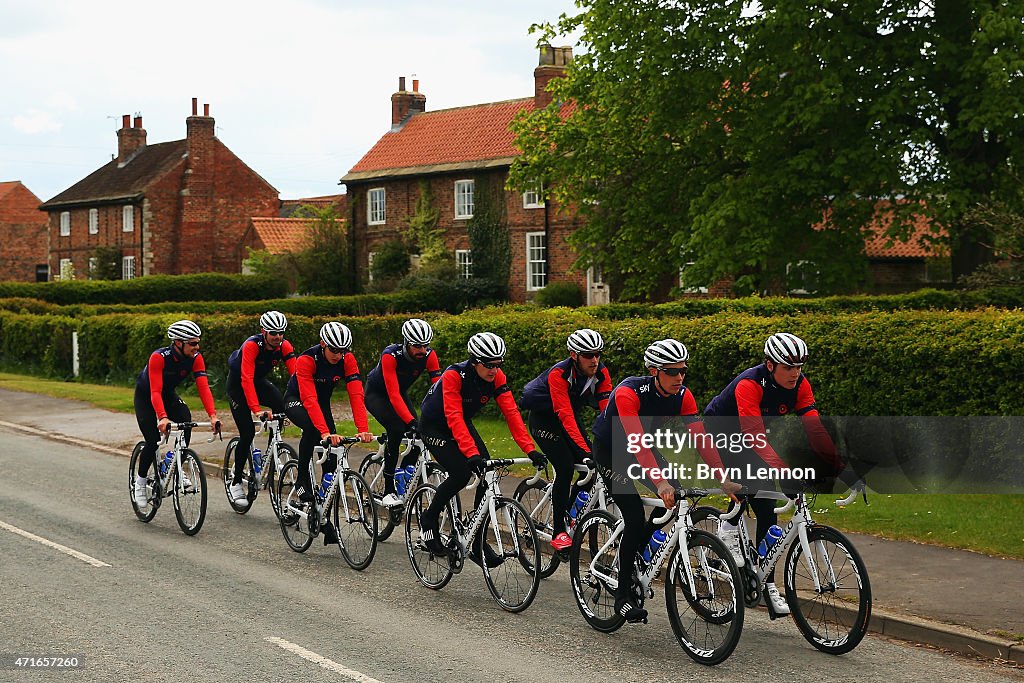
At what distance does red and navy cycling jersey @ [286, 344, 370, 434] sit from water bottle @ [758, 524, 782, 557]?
4.21 metres

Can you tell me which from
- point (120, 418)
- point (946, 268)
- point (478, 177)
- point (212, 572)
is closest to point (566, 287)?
point (478, 177)

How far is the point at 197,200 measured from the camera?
67.8 m

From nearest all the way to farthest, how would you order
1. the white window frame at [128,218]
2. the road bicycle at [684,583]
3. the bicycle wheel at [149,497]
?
the road bicycle at [684,583] → the bicycle wheel at [149,497] → the white window frame at [128,218]

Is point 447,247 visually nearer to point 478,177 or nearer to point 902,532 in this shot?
point 478,177

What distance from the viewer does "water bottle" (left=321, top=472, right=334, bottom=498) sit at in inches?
436

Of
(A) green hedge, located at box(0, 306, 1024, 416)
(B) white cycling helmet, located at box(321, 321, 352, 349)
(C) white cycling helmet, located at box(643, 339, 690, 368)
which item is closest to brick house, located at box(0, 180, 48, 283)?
(A) green hedge, located at box(0, 306, 1024, 416)

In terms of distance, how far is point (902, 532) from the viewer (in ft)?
37.6

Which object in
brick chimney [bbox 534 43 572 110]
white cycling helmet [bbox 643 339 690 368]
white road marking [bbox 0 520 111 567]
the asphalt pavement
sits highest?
brick chimney [bbox 534 43 572 110]

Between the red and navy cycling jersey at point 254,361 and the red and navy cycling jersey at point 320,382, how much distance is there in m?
0.69

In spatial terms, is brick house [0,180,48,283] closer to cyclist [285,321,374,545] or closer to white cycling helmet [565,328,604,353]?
cyclist [285,321,374,545]

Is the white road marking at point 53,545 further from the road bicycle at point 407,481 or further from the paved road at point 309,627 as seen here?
the road bicycle at point 407,481

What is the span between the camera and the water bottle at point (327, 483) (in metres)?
11.1

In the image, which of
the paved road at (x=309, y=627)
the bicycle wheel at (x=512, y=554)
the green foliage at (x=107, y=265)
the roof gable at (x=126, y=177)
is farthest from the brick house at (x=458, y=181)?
the bicycle wheel at (x=512, y=554)

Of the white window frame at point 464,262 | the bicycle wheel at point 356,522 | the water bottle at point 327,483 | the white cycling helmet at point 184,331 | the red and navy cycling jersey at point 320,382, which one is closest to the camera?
the bicycle wheel at point 356,522
